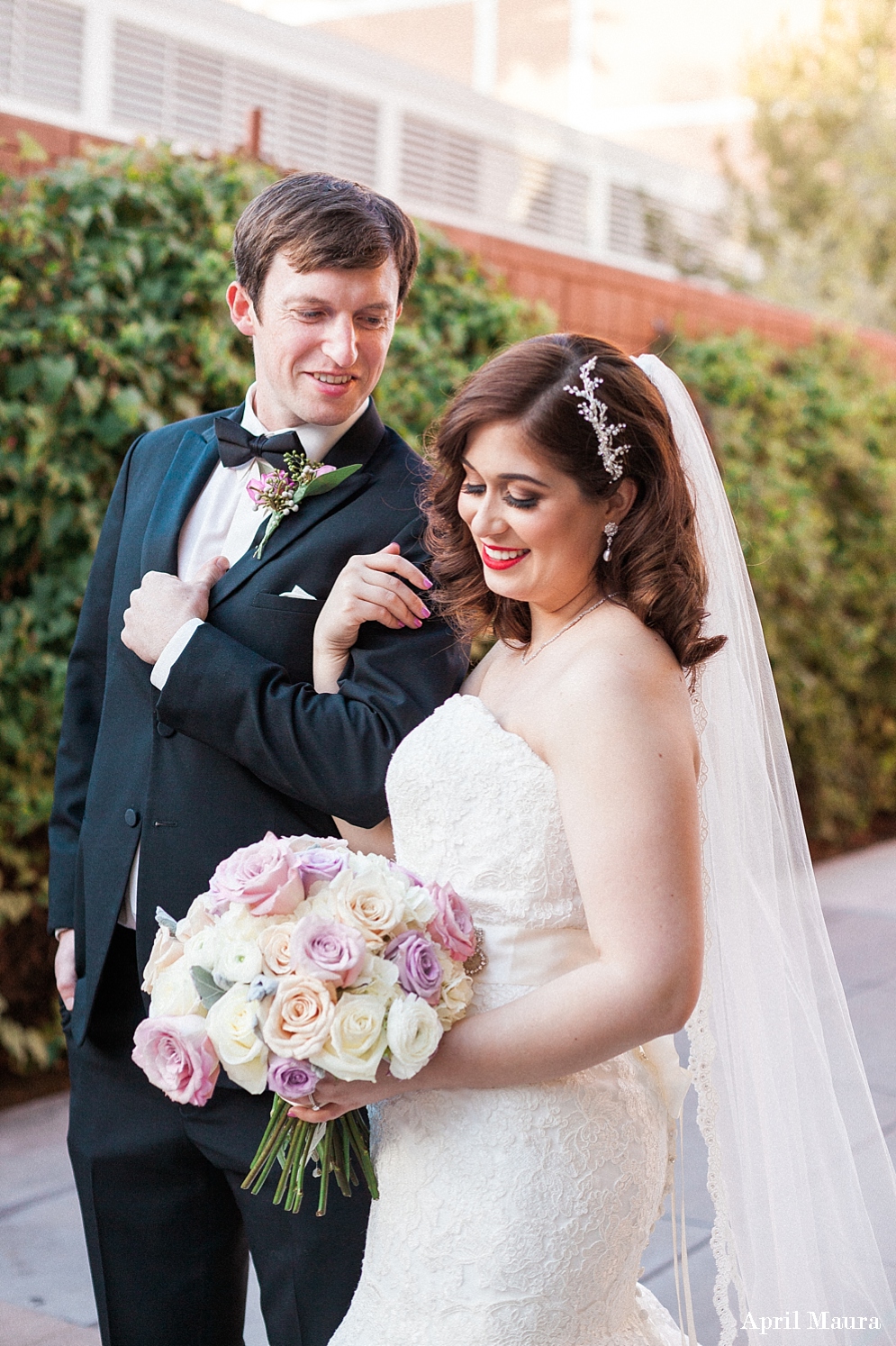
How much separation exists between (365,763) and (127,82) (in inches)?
215

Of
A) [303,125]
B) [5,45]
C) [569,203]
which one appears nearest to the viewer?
[5,45]

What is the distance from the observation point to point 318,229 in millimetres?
2037

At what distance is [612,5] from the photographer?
1892 cm

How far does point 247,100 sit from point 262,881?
6.49 metres

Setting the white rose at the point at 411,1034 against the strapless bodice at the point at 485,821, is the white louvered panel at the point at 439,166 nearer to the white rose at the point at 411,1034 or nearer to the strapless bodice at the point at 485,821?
the strapless bodice at the point at 485,821

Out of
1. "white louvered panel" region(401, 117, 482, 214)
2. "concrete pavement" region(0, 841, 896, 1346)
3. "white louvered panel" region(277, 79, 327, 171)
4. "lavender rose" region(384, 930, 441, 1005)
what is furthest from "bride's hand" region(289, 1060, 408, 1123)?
"white louvered panel" region(401, 117, 482, 214)

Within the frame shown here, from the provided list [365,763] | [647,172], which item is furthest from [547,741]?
[647,172]

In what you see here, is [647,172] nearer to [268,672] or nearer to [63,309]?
[63,309]

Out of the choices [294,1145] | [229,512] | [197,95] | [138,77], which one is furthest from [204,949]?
[197,95]

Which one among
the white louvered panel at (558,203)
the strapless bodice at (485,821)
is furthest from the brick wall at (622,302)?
the strapless bodice at (485,821)

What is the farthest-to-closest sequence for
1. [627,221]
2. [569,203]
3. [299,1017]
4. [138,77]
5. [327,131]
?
[627,221] → [569,203] → [327,131] → [138,77] → [299,1017]

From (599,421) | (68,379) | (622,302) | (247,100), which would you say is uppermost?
(599,421)

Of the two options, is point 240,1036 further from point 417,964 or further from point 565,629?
point 565,629

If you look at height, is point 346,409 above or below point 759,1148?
above
